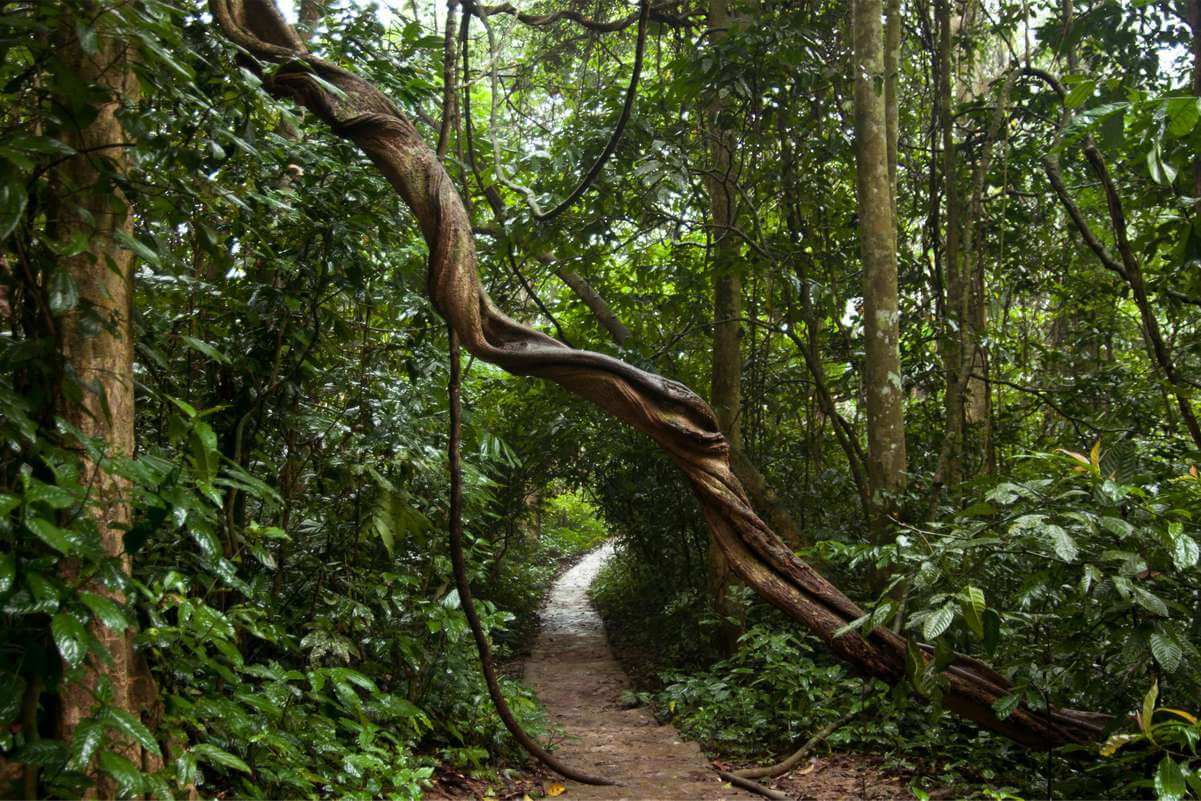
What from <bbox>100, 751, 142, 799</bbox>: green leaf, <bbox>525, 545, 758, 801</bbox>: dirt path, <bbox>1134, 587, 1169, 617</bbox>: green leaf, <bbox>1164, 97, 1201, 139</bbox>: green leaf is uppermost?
<bbox>1164, 97, 1201, 139</bbox>: green leaf

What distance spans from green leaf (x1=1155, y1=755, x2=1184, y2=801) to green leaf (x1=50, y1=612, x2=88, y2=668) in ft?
8.38

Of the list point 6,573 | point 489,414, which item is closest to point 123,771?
point 6,573

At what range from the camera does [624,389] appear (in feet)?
8.14

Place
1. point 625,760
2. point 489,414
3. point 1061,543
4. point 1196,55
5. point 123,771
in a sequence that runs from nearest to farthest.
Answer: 1. point 123,771
2. point 1061,543
3. point 1196,55
4. point 625,760
5. point 489,414

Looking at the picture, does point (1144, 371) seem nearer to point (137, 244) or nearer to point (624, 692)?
point (624, 692)

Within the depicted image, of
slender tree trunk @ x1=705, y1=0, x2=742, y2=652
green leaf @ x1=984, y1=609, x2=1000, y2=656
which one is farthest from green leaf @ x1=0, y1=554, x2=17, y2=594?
slender tree trunk @ x1=705, y1=0, x2=742, y2=652

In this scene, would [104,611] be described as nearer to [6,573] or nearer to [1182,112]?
[6,573]

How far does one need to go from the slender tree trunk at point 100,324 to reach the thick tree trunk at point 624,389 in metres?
0.71

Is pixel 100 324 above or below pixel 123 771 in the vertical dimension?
above

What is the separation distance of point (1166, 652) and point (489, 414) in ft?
19.2

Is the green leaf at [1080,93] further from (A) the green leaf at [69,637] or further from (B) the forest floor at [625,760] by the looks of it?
(A) the green leaf at [69,637]

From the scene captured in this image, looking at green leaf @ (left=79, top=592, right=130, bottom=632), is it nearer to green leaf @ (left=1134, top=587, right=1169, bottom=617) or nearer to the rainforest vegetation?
→ the rainforest vegetation

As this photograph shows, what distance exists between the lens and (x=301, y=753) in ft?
9.15

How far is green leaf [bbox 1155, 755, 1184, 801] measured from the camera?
2119 mm
